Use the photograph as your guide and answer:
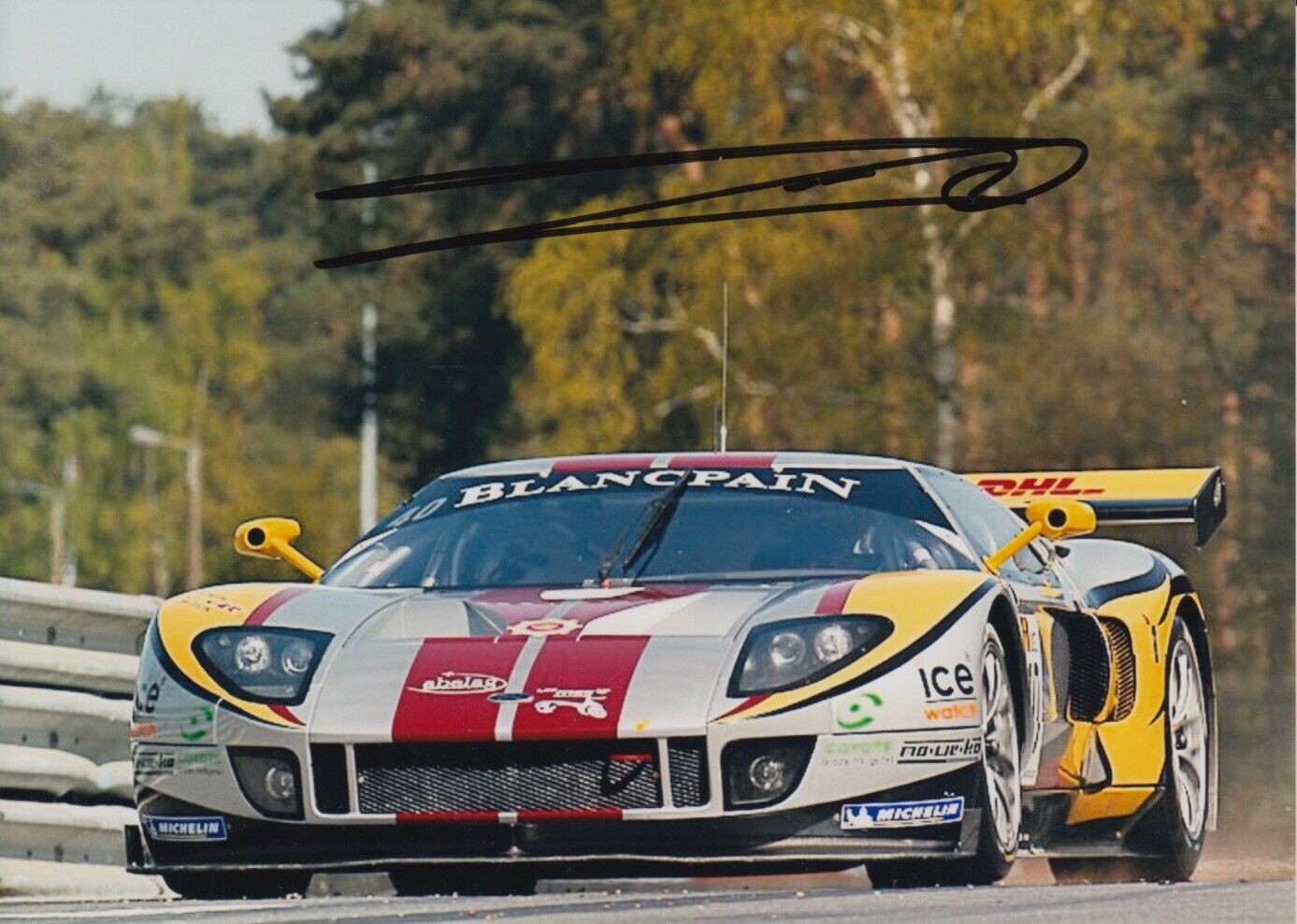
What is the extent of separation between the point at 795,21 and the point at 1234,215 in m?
9.54

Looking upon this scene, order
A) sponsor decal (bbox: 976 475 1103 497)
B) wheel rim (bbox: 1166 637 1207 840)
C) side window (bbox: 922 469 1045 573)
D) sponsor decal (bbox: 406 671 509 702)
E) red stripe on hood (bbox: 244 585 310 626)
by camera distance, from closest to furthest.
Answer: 1. sponsor decal (bbox: 406 671 509 702)
2. red stripe on hood (bbox: 244 585 310 626)
3. side window (bbox: 922 469 1045 573)
4. wheel rim (bbox: 1166 637 1207 840)
5. sponsor decal (bbox: 976 475 1103 497)

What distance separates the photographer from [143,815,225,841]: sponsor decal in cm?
621

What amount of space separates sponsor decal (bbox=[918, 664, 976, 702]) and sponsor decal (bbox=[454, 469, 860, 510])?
107cm

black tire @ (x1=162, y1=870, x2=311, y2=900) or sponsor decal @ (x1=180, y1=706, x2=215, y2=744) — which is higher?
sponsor decal @ (x1=180, y1=706, x2=215, y2=744)

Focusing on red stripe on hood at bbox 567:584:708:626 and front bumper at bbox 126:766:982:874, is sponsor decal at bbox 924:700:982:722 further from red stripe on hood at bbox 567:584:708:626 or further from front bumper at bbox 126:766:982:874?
red stripe on hood at bbox 567:584:708:626

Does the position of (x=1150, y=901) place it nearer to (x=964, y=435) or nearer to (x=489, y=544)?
(x=489, y=544)

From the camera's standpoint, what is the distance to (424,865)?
593 cm

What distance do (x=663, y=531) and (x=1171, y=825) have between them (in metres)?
1.97

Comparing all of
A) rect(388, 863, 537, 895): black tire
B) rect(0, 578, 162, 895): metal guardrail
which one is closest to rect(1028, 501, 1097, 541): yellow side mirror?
rect(388, 863, 537, 895): black tire

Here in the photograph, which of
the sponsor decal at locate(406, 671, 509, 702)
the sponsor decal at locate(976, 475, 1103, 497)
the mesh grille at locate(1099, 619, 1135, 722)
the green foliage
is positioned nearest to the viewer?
the sponsor decal at locate(406, 671, 509, 702)

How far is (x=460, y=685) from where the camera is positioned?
600 cm

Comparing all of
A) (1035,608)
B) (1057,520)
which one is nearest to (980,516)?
(1057,520)

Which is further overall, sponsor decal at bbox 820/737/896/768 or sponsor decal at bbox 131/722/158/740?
sponsor decal at bbox 131/722/158/740

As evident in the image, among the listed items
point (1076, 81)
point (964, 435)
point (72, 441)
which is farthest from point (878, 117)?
point (72, 441)
